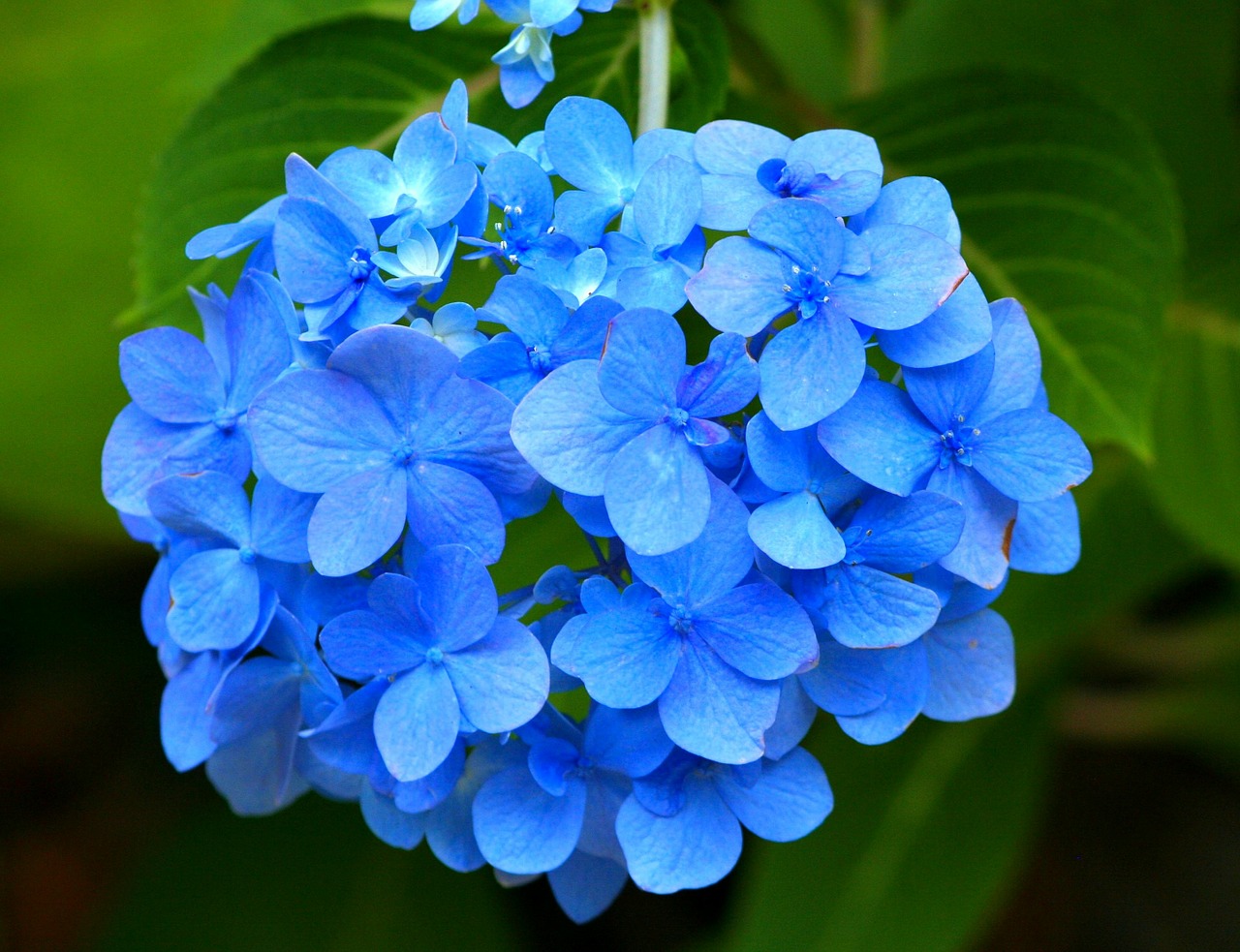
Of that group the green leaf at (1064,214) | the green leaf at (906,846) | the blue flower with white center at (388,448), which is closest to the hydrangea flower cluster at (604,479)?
the blue flower with white center at (388,448)

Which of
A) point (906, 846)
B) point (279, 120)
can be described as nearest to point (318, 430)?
point (279, 120)

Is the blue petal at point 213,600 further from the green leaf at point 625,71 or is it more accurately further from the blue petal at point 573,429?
the green leaf at point 625,71

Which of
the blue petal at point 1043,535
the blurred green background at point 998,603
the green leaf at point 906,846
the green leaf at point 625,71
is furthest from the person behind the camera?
the green leaf at point 906,846

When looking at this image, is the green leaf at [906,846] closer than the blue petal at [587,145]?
No

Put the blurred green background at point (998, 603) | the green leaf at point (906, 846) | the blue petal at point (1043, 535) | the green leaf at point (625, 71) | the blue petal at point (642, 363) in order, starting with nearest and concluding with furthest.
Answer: the blue petal at point (642, 363)
the blue petal at point (1043, 535)
the green leaf at point (625, 71)
the blurred green background at point (998, 603)
the green leaf at point (906, 846)

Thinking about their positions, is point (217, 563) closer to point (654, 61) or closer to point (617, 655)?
point (617, 655)

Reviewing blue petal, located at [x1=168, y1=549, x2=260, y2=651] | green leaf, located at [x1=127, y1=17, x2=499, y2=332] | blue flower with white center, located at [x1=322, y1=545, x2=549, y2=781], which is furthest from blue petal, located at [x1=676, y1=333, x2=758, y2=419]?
green leaf, located at [x1=127, y1=17, x2=499, y2=332]

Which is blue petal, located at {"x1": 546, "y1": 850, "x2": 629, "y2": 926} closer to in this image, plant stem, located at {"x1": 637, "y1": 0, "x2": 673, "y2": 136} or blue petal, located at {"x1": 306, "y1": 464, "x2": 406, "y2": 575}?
blue petal, located at {"x1": 306, "y1": 464, "x2": 406, "y2": 575}
